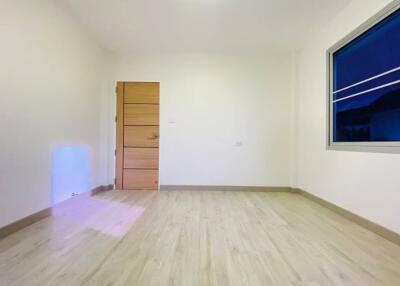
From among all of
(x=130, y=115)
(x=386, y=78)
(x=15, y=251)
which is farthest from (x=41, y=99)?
(x=386, y=78)

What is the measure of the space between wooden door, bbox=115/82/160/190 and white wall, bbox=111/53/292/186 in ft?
0.49

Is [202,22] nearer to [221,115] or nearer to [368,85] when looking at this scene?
[221,115]

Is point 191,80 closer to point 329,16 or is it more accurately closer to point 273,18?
point 273,18

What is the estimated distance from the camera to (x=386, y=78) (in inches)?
119

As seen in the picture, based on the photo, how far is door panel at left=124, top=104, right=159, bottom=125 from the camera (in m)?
5.62

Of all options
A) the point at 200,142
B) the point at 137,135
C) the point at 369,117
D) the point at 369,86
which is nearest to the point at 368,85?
the point at 369,86

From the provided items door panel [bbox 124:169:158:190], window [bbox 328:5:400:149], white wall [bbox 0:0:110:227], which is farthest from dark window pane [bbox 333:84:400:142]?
white wall [bbox 0:0:110:227]

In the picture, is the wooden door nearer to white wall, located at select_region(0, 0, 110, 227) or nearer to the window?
white wall, located at select_region(0, 0, 110, 227)

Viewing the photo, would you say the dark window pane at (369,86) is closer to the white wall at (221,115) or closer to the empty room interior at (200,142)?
the empty room interior at (200,142)

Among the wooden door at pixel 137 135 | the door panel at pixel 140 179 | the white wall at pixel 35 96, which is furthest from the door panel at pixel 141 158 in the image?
the white wall at pixel 35 96

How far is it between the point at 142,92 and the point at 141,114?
0.45 meters

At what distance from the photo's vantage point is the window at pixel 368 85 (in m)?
2.92

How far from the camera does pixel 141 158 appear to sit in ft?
18.5

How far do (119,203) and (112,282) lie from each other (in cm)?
259
